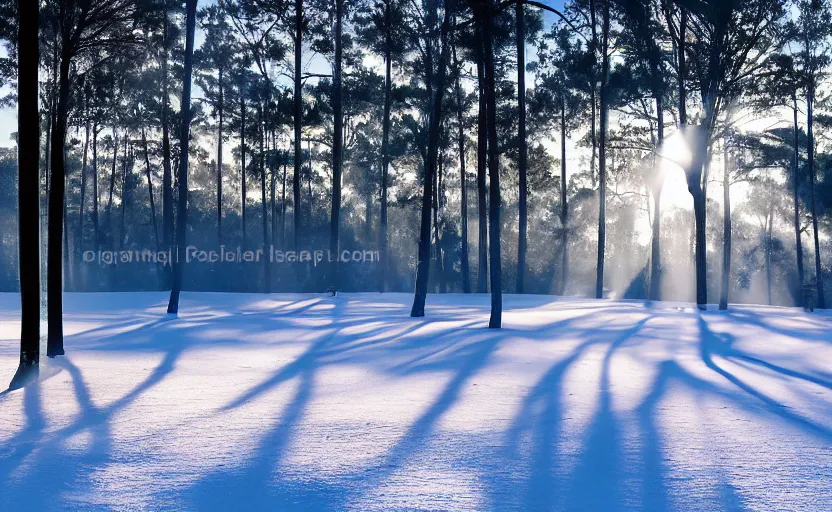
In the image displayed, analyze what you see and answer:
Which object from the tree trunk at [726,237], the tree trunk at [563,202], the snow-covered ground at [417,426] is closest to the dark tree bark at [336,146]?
the tree trunk at [563,202]

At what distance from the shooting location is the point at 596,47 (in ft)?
82.9

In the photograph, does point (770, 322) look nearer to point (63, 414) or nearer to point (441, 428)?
point (441, 428)

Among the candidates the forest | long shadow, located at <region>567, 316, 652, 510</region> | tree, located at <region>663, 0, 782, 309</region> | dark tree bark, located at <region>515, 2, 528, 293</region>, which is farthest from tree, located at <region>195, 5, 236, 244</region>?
long shadow, located at <region>567, 316, 652, 510</region>

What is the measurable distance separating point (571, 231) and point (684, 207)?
1191 inches

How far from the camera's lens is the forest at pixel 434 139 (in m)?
15.2

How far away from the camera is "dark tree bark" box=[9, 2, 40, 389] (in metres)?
6.64

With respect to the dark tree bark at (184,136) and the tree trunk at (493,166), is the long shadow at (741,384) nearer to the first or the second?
the tree trunk at (493,166)

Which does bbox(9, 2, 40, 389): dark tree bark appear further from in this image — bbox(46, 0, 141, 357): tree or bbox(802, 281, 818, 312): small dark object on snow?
bbox(802, 281, 818, 312): small dark object on snow

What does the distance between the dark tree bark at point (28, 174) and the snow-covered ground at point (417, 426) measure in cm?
80

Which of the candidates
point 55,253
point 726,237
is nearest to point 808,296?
point 726,237

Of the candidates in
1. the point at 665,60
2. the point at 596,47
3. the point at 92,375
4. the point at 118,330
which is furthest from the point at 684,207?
the point at 92,375

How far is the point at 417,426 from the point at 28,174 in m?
4.54

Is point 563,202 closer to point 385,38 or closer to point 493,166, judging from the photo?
point 385,38

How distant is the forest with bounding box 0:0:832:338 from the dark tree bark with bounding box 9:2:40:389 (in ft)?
0.19
